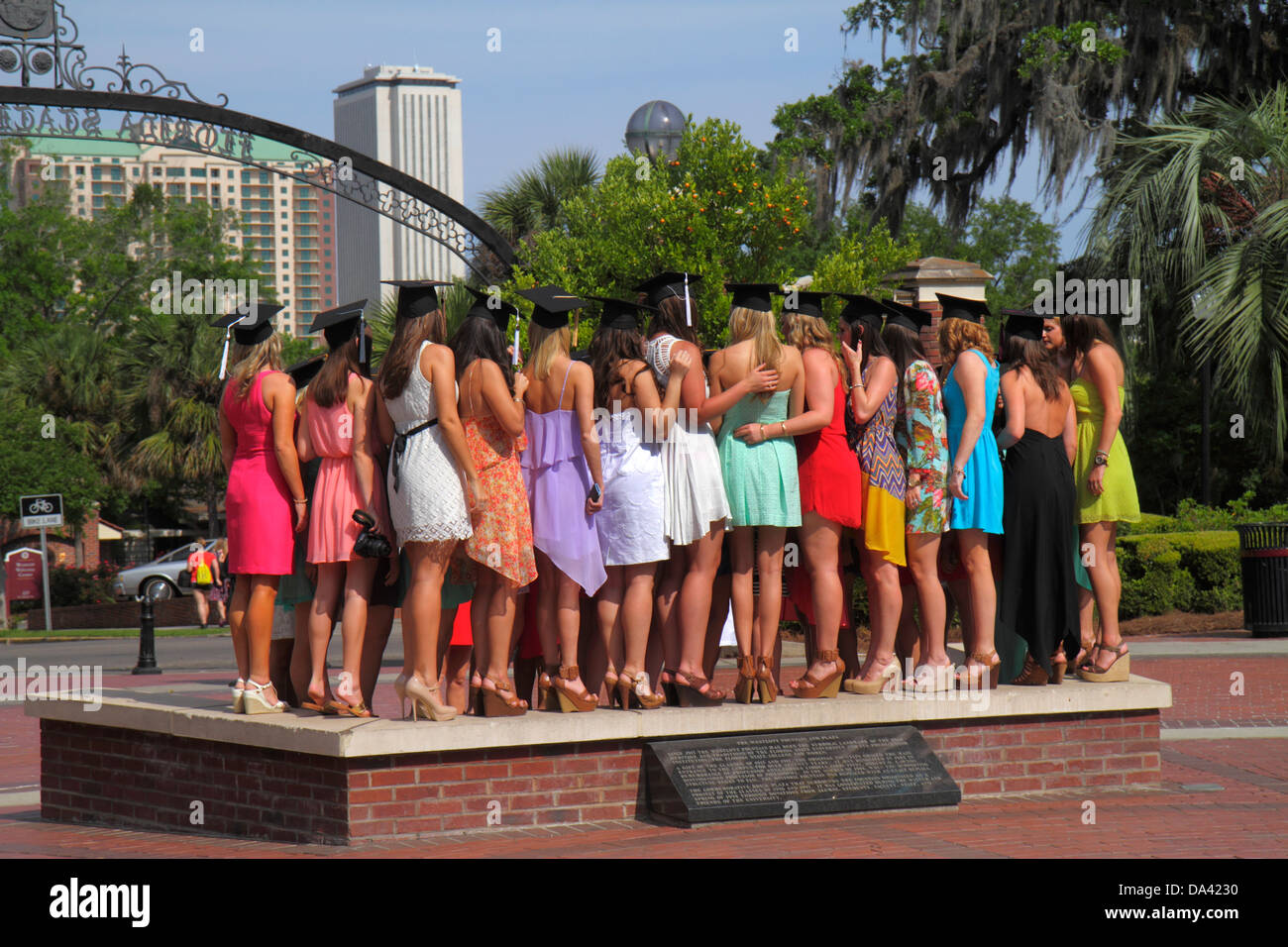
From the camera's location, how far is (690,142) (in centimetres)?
1608

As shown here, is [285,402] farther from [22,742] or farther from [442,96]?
[442,96]

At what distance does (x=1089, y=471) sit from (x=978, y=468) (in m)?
0.76

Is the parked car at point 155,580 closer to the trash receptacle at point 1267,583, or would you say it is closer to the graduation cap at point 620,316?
the trash receptacle at point 1267,583

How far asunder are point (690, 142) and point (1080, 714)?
32.7 feet

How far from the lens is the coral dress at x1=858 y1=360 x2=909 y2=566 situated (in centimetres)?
749

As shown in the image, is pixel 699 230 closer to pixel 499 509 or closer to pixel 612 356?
pixel 612 356

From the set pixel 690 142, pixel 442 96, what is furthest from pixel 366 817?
pixel 442 96

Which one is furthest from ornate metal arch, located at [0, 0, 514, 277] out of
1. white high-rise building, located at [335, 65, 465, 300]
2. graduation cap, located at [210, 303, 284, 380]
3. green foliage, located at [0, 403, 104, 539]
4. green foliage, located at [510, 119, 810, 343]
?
white high-rise building, located at [335, 65, 465, 300]

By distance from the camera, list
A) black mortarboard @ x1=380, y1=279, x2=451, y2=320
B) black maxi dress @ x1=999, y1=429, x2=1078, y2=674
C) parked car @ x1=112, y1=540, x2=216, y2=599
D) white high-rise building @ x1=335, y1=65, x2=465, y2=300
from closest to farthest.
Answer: black mortarboard @ x1=380, y1=279, x2=451, y2=320 < black maxi dress @ x1=999, y1=429, x2=1078, y2=674 < parked car @ x1=112, y1=540, x2=216, y2=599 < white high-rise building @ x1=335, y1=65, x2=465, y2=300

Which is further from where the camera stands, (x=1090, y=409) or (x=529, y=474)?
(x=1090, y=409)

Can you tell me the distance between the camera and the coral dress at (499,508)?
6602 millimetres

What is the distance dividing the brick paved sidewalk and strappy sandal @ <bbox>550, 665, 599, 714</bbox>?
59 centimetres

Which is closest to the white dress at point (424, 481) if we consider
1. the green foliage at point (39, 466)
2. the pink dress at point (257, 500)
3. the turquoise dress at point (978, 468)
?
the pink dress at point (257, 500)

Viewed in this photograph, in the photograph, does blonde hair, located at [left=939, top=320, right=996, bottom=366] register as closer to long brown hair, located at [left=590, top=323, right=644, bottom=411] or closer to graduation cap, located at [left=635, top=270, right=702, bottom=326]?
graduation cap, located at [left=635, top=270, right=702, bottom=326]
